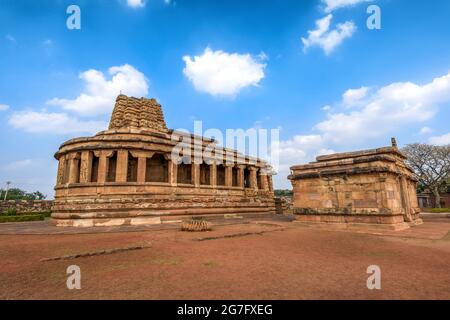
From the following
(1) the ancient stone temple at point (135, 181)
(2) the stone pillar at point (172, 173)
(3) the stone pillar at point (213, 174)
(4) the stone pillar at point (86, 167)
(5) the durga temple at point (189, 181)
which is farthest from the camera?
(3) the stone pillar at point (213, 174)

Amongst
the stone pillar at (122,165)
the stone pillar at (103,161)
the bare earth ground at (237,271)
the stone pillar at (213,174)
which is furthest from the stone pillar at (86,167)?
the stone pillar at (213,174)

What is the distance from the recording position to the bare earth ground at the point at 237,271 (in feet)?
11.7

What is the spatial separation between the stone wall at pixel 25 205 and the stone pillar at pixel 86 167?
51.7 feet

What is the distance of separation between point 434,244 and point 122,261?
8998mm

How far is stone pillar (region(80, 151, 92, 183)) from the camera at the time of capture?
52.0 feet

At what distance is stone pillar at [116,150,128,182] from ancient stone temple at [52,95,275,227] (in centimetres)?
6

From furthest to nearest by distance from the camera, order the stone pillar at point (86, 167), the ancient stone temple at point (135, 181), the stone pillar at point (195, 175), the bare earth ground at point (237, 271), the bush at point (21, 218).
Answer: the stone pillar at point (195, 175) → the bush at point (21, 218) → the stone pillar at point (86, 167) → the ancient stone temple at point (135, 181) → the bare earth ground at point (237, 271)

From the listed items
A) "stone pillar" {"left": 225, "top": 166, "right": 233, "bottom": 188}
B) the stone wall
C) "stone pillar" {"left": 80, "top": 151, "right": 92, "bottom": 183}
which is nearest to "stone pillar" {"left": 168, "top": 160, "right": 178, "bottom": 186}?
"stone pillar" {"left": 80, "top": 151, "right": 92, "bottom": 183}

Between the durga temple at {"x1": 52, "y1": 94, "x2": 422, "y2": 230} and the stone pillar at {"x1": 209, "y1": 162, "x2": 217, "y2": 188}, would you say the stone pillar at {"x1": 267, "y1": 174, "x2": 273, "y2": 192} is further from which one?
the stone pillar at {"x1": 209, "y1": 162, "x2": 217, "y2": 188}

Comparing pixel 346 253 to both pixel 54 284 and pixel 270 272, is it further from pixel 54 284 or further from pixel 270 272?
pixel 54 284

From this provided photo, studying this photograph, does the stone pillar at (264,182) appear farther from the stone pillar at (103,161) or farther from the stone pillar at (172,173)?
the stone pillar at (103,161)

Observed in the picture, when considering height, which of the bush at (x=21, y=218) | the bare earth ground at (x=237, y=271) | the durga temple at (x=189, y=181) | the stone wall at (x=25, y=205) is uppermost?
the durga temple at (x=189, y=181)
